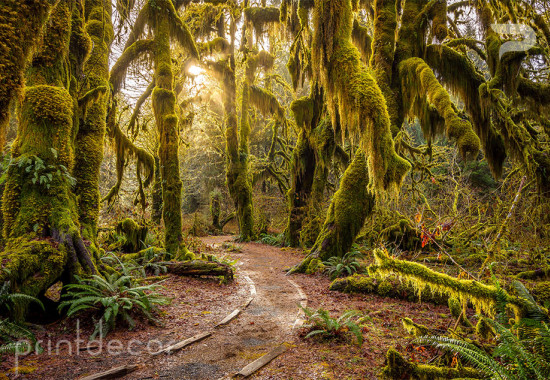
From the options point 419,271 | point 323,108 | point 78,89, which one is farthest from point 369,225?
point 78,89

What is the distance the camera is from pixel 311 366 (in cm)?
363

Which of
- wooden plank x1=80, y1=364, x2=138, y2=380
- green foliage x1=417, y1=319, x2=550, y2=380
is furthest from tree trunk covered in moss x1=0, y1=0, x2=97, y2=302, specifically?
green foliage x1=417, y1=319, x2=550, y2=380

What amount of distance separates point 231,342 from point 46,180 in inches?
152

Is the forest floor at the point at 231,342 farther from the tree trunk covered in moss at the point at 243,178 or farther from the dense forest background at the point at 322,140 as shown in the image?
the tree trunk covered in moss at the point at 243,178

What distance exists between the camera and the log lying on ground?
25.9 feet

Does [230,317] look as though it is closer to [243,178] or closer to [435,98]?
[435,98]

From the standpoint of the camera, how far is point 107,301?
14.6 ft

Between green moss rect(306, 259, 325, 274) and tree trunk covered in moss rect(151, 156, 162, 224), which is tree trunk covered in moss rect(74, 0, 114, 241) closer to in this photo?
green moss rect(306, 259, 325, 274)

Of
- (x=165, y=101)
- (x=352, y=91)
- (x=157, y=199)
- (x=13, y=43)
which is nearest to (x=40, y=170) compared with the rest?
(x=13, y=43)

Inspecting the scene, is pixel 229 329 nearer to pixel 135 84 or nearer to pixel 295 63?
pixel 295 63

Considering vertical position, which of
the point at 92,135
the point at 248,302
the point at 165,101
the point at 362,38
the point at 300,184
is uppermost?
the point at 362,38

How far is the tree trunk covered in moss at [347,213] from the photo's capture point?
864 cm

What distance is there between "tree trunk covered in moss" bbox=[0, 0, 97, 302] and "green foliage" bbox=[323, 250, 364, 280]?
596cm

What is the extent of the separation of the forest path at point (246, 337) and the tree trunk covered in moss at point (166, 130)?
3.04 meters
